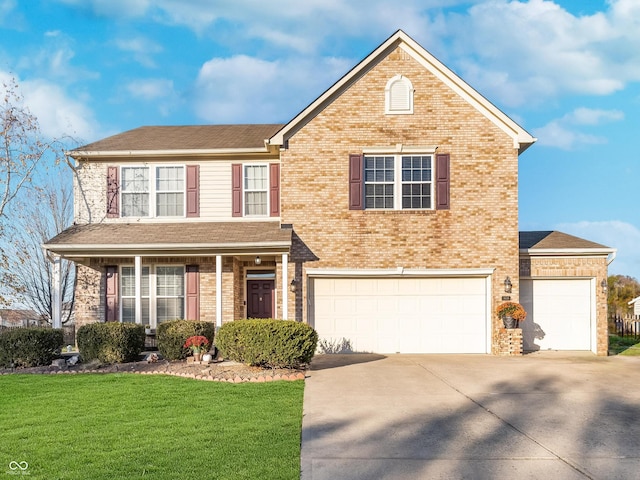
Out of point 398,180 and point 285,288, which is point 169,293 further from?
point 398,180

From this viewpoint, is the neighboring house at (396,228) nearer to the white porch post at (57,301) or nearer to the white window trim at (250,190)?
the white porch post at (57,301)

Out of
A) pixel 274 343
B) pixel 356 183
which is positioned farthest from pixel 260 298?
pixel 274 343

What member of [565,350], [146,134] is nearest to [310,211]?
[146,134]

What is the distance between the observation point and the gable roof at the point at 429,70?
623 inches

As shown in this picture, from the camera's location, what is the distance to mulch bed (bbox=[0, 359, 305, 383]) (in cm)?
1176

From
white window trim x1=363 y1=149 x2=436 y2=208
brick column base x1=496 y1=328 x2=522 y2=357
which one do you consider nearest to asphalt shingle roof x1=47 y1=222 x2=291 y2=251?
white window trim x1=363 y1=149 x2=436 y2=208

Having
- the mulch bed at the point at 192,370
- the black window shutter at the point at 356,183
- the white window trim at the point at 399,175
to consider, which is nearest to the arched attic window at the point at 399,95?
the white window trim at the point at 399,175

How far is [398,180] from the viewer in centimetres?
1603

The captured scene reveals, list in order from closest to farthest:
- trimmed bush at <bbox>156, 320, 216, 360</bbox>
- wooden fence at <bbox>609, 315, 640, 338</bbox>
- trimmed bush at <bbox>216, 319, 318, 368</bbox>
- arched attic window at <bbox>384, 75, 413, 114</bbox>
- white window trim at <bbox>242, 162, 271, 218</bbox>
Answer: trimmed bush at <bbox>216, 319, 318, 368</bbox>, trimmed bush at <bbox>156, 320, 216, 360</bbox>, arched attic window at <bbox>384, 75, 413, 114</bbox>, white window trim at <bbox>242, 162, 271, 218</bbox>, wooden fence at <bbox>609, 315, 640, 338</bbox>

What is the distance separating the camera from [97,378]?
38.9 ft

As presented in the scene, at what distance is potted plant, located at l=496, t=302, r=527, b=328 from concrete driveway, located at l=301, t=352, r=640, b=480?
197cm

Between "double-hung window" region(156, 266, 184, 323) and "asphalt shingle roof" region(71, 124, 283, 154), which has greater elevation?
"asphalt shingle roof" region(71, 124, 283, 154)

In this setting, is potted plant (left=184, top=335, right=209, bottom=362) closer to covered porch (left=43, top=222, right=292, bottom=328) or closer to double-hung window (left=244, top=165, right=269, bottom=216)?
covered porch (left=43, top=222, right=292, bottom=328)

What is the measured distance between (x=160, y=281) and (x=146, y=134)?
17.0 feet
